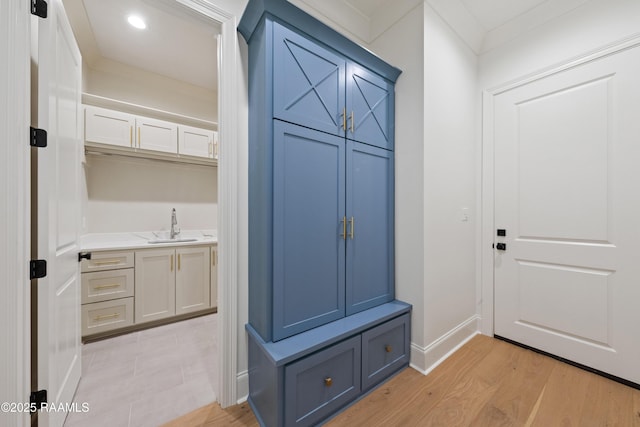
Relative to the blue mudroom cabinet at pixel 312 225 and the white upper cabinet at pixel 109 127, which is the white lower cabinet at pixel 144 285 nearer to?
the white upper cabinet at pixel 109 127

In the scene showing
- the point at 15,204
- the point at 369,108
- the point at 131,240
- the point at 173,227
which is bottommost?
the point at 131,240

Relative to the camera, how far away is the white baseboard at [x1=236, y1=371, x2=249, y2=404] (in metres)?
1.53

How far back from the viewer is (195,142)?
2947 millimetres

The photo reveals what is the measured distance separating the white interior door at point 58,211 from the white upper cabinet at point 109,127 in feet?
3.22

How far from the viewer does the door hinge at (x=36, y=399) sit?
3.48 ft

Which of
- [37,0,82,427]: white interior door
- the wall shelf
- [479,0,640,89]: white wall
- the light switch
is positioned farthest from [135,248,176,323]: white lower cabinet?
[479,0,640,89]: white wall

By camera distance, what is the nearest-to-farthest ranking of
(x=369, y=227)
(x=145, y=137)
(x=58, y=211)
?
(x=58, y=211), (x=369, y=227), (x=145, y=137)

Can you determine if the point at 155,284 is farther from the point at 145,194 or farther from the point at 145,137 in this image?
the point at 145,137

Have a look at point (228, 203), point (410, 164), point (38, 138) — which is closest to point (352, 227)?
point (410, 164)

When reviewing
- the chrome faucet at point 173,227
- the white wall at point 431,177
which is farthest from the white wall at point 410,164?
the chrome faucet at point 173,227

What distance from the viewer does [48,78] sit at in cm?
109

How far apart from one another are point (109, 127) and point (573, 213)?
14.1 feet

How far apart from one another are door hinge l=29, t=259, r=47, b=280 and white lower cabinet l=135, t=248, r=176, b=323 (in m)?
1.50

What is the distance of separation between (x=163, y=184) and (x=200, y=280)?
52.0 inches
